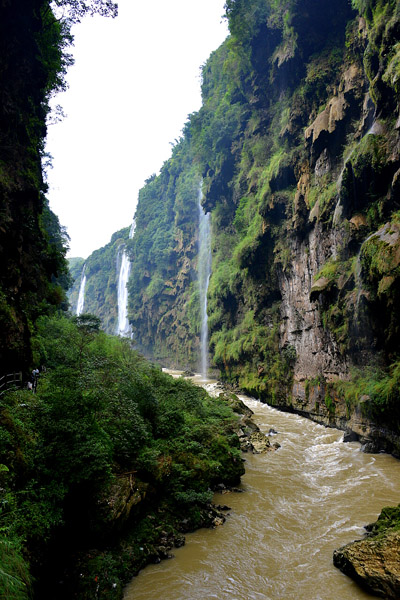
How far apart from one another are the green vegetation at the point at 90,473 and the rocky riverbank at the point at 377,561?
3.06 m

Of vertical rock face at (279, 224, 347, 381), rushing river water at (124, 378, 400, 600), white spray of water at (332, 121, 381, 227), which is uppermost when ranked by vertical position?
white spray of water at (332, 121, 381, 227)

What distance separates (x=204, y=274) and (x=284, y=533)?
3521 centimetres

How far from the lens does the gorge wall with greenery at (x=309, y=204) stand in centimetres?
1158

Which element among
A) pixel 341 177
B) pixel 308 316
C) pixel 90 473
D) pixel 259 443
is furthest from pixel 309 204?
pixel 90 473

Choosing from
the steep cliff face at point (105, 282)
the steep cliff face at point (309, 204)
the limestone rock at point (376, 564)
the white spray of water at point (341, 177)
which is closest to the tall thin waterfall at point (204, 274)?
the steep cliff face at point (309, 204)

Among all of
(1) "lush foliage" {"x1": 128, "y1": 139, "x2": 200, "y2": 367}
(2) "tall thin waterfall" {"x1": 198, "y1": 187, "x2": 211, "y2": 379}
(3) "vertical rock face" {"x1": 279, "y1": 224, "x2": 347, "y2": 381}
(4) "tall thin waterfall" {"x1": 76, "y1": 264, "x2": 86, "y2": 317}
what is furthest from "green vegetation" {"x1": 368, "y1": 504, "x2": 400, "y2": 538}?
(4) "tall thin waterfall" {"x1": 76, "y1": 264, "x2": 86, "y2": 317}

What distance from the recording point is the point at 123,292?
69.2 m

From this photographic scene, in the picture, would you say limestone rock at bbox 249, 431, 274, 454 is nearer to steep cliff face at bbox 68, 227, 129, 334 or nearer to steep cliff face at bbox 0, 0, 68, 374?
steep cliff face at bbox 0, 0, 68, 374

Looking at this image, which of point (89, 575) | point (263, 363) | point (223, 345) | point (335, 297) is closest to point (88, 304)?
point (223, 345)

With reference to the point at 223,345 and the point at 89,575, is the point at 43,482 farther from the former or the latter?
the point at 223,345

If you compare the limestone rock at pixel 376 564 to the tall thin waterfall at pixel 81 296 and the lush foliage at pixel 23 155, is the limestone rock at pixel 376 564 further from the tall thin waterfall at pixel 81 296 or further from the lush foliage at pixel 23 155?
the tall thin waterfall at pixel 81 296

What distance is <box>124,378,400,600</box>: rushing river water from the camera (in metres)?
5.34

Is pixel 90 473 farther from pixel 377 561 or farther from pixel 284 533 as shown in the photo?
pixel 377 561

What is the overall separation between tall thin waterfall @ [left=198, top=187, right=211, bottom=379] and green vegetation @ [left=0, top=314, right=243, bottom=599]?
25971mm
